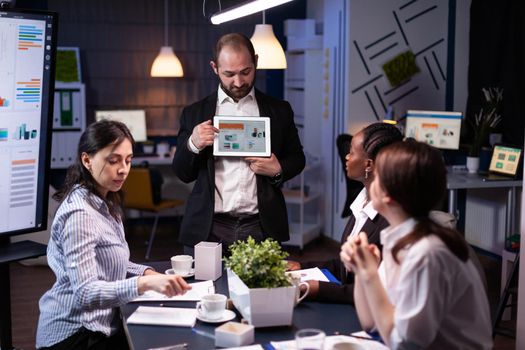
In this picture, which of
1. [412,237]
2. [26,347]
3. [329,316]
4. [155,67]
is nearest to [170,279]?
[329,316]

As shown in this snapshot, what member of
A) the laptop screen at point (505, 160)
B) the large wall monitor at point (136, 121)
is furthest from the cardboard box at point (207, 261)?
the large wall monitor at point (136, 121)

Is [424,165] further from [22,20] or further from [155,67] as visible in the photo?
[155,67]

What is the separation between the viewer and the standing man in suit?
2.99m

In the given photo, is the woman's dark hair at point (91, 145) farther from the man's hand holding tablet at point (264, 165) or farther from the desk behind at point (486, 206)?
the desk behind at point (486, 206)

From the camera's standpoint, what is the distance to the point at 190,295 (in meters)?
2.47

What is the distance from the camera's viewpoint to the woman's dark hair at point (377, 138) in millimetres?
2553

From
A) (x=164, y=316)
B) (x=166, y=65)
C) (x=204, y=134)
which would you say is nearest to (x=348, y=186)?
(x=166, y=65)

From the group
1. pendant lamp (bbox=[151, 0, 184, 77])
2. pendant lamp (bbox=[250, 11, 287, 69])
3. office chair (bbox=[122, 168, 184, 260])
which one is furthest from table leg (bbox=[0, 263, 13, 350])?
pendant lamp (bbox=[151, 0, 184, 77])

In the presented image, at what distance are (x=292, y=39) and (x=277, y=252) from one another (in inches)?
213

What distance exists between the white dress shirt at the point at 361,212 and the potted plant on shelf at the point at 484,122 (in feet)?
11.9

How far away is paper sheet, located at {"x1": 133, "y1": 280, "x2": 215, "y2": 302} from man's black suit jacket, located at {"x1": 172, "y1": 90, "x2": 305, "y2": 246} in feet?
1.47

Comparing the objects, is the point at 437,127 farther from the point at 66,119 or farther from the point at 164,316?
the point at 164,316

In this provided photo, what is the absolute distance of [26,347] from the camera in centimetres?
414

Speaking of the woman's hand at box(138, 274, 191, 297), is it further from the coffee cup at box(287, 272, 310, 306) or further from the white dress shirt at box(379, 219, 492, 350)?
the white dress shirt at box(379, 219, 492, 350)
